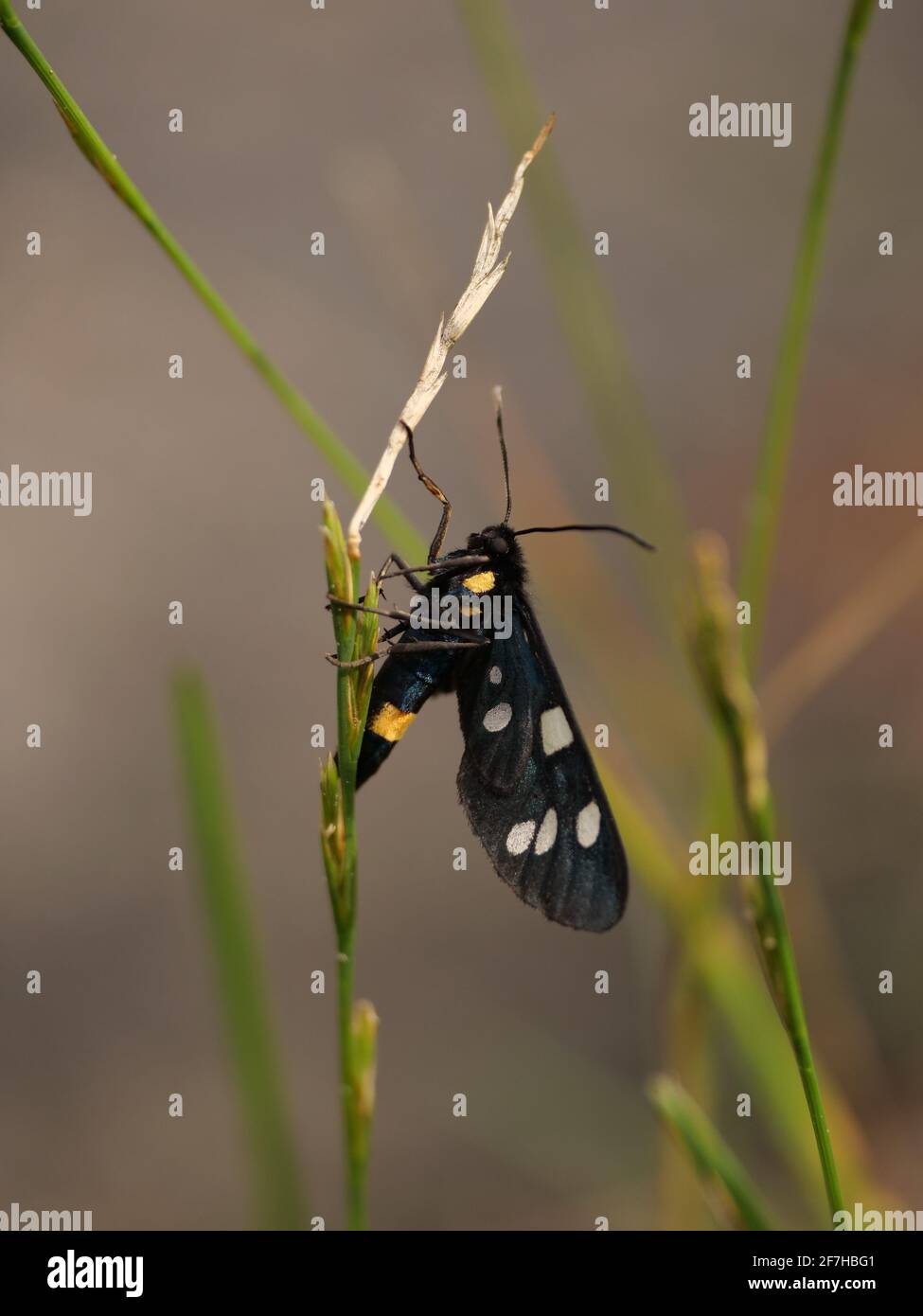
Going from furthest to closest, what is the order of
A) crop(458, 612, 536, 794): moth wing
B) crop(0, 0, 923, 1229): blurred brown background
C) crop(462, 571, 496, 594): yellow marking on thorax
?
crop(0, 0, 923, 1229): blurred brown background < crop(462, 571, 496, 594): yellow marking on thorax < crop(458, 612, 536, 794): moth wing

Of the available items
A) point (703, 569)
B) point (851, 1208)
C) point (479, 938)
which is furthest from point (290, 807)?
point (703, 569)

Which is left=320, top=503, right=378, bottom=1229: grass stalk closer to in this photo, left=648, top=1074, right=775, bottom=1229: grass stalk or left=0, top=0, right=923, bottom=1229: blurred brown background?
left=648, top=1074, right=775, bottom=1229: grass stalk

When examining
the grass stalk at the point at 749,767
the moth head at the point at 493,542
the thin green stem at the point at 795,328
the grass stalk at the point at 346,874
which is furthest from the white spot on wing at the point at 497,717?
the grass stalk at the point at 749,767

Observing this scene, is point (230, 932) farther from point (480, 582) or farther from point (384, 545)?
point (384, 545)

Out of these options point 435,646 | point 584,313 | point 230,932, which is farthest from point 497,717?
point 584,313

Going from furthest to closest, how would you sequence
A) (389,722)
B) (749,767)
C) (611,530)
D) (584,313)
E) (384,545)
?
(384,545) < (584,313) < (389,722) < (611,530) < (749,767)

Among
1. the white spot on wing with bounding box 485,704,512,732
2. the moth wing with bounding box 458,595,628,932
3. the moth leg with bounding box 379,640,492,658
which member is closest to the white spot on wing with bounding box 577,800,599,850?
the moth wing with bounding box 458,595,628,932

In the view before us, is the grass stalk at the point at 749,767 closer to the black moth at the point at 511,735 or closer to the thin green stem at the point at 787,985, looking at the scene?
the thin green stem at the point at 787,985
